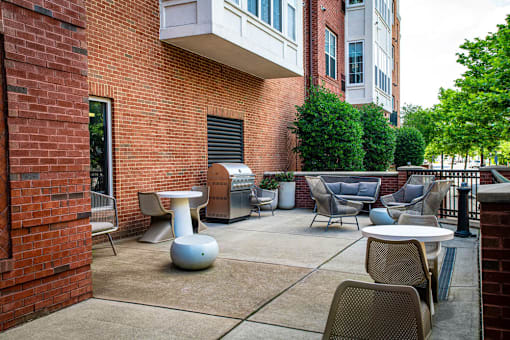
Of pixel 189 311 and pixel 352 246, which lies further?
pixel 352 246

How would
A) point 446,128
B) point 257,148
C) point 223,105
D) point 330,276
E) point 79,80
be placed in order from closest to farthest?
1. point 79,80
2. point 330,276
3. point 223,105
4. point 257,148
5. point 446,128

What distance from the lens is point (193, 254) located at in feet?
17.7

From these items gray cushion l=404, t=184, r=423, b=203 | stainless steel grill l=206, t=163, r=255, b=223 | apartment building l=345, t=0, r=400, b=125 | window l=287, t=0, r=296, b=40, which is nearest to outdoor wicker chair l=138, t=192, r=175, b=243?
stainless steel grill l=206, t=163, r=255, b=223

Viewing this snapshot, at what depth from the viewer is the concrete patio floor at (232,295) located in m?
3.54

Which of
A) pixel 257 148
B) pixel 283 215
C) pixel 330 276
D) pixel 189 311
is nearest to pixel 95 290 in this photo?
pixel 189 311

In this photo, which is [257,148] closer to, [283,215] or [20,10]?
[283,215]

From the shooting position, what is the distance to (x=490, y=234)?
2.73m

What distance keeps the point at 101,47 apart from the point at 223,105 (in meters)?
4.13

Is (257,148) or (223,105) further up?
(223,105)

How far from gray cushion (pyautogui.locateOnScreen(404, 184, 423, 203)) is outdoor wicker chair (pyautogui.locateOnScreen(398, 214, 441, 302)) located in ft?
16.8

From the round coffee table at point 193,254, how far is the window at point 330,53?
1333 centimetres

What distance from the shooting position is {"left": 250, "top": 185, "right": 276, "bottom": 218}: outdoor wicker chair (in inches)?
418

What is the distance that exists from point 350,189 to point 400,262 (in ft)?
27.7

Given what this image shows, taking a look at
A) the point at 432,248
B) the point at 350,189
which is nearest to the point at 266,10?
the point at 350,189
